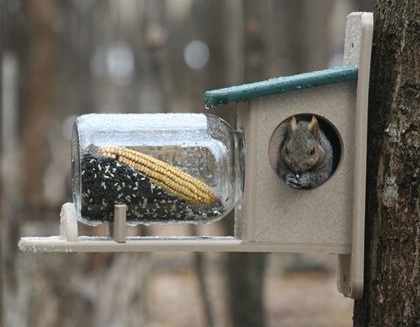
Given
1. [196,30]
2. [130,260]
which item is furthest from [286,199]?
[196,30]

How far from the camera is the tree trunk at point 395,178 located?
2.46 meters

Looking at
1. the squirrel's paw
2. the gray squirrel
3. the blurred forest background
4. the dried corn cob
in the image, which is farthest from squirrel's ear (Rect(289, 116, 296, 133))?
the blurred forest background

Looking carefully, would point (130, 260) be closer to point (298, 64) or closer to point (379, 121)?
point (379, 121)

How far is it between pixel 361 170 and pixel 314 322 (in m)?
8.27

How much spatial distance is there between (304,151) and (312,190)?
0.11 meters

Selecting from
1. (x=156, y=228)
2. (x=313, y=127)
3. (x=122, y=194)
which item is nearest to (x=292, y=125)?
(x=313, y=127)

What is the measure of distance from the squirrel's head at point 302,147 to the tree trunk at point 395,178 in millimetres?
139

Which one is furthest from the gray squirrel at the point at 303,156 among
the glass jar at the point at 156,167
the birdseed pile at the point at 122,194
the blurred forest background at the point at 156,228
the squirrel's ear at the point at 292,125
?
the blurred forest background at the point at 156,228

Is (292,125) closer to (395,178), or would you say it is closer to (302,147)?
(302,147)

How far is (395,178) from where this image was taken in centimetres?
249

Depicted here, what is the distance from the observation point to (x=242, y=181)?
2594 millimetres

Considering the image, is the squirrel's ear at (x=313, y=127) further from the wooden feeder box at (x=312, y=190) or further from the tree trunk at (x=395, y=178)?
the tree trunk at (x=395, y=178)

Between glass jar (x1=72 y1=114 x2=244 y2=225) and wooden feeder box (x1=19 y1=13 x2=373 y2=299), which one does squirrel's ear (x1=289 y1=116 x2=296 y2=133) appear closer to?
wooden feeder box (x1=19 y1=13 x2=373 y2=299)

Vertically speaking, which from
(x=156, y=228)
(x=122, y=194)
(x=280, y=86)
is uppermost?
(x=280, y=86)
